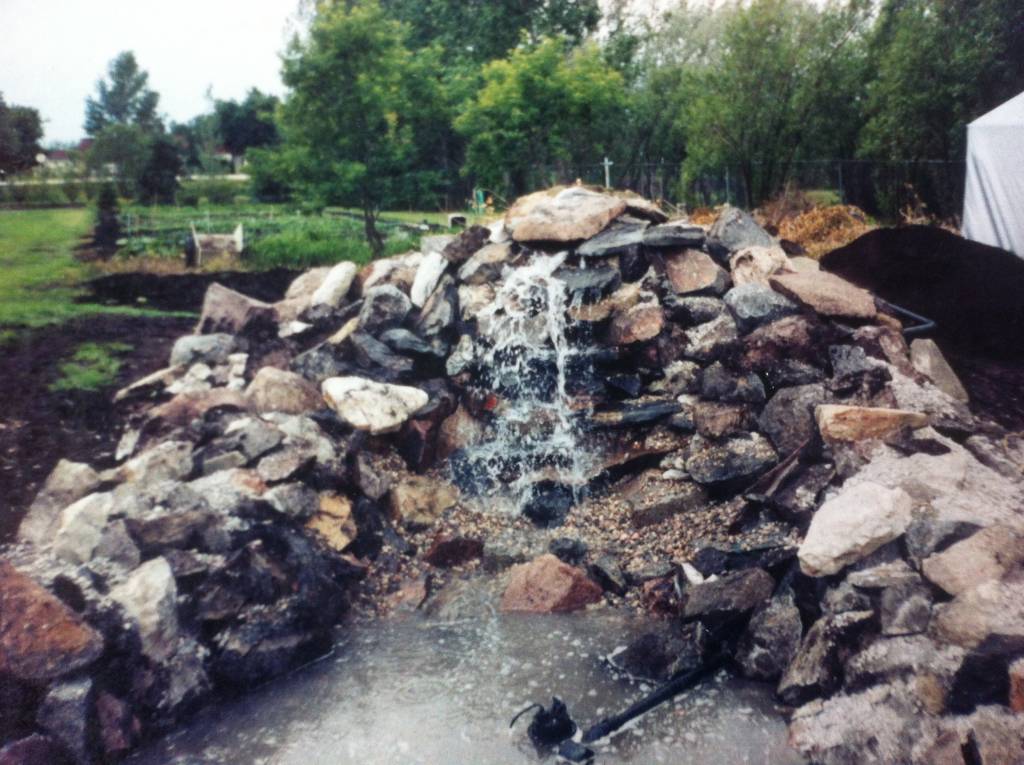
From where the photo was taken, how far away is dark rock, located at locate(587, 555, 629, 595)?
503 cm

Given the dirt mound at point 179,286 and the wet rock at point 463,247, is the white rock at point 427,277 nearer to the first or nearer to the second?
the wet rock at point 463,247

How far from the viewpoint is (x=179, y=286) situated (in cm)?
698

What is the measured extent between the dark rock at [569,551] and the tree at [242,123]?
4181 millimetres

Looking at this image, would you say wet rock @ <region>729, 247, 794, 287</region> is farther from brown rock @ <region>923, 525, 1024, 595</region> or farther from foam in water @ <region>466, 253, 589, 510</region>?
brown rock @ <region>923, 525, 1024, 595</region>

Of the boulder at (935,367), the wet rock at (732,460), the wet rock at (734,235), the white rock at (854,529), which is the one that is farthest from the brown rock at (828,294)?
the white rock at (854,529)

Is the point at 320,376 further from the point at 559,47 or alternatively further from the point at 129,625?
the point at 559,47

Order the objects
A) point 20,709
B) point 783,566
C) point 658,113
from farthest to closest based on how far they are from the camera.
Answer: point 658,113 → point 783,566 → point 20,709

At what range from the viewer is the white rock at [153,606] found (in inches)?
158

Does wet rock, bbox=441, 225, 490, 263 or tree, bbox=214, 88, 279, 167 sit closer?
tree, bbox=214, 88, 279, 167

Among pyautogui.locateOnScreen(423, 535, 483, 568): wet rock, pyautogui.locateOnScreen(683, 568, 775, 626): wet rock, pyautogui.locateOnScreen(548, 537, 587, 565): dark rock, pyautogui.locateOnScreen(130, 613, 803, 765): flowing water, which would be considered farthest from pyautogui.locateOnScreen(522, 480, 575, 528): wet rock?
pyautogui.locateOnScreen(683, 568, 775, 626): wet rock

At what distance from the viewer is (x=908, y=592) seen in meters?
3.58

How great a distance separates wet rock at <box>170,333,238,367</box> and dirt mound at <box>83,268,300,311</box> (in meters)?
0.36

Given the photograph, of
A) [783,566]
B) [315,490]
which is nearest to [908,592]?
[783,566]

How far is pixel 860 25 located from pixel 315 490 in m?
7.92
